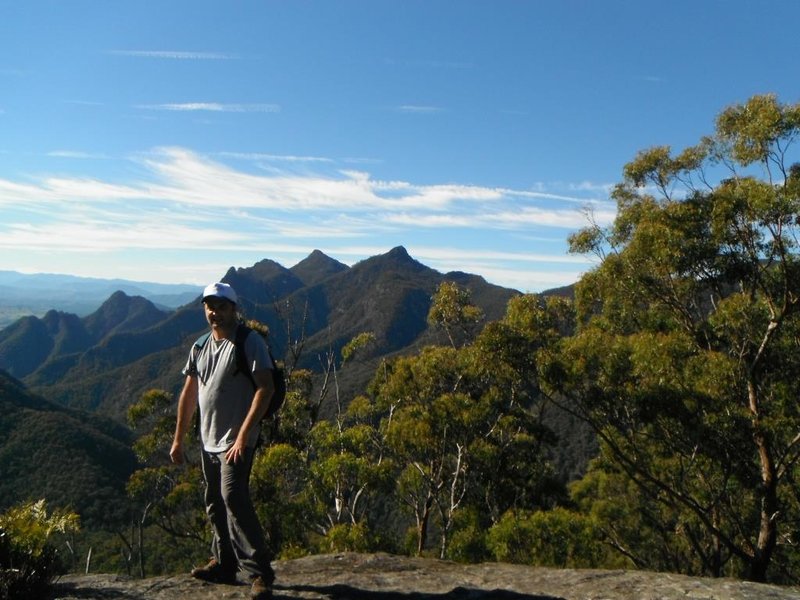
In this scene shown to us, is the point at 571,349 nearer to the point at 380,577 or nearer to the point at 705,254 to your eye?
the point at 705,254

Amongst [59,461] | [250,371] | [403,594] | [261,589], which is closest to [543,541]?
[403,594]

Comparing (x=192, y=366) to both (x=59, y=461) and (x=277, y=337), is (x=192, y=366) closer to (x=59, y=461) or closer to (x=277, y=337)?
(x=59, y=461)

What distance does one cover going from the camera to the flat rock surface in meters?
4.25

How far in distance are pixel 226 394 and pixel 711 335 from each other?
1041 centimetres

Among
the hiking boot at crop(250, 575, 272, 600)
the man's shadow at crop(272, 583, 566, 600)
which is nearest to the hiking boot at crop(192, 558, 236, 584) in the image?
the man's shadow at crop(272, 583, 566, 600)

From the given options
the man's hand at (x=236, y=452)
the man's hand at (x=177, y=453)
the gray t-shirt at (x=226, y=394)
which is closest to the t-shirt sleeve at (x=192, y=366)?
the gray t-shirt at (x=226, y=394)

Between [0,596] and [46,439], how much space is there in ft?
260

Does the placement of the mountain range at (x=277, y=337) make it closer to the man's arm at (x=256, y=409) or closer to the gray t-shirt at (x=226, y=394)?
the gray t-shirt at (x=226, y=394)

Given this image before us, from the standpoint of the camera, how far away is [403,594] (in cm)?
446

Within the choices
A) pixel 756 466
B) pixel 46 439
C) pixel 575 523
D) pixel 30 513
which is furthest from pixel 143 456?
pixel 46 439

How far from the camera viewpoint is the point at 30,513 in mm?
4043

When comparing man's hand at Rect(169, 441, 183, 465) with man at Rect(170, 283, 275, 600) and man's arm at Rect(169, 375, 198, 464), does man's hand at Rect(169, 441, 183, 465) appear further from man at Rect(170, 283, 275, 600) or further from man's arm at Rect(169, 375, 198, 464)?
man at Rect(170, 283, 275, 600)

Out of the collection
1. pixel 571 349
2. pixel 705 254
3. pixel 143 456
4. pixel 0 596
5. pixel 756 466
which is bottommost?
pixel 143 456

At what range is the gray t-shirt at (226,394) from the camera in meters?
4.00
